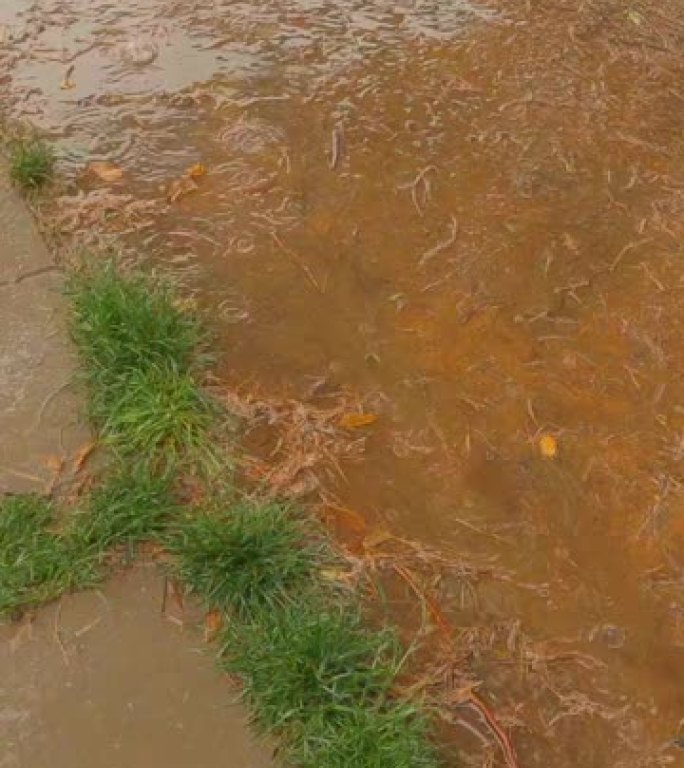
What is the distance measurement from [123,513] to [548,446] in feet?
3.80

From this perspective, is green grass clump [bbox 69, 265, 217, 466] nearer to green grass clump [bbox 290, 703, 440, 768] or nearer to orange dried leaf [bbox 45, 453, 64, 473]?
orange dried leaf [bbox 45, 453, 64, 473]

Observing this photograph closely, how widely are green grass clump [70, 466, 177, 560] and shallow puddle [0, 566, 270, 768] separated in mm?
133

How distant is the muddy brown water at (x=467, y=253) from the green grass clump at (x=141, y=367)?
0.17 m

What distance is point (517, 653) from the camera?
2590 mm

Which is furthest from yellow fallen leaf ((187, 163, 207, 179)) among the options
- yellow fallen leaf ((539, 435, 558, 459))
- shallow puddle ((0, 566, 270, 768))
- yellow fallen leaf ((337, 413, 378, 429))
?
shallow puddle ((0, 566, 270, 768))

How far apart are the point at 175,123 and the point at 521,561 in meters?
2.20

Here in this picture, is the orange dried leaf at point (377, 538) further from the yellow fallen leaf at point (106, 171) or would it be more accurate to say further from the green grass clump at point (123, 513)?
the yellow fallen leaf at point (106, 171)

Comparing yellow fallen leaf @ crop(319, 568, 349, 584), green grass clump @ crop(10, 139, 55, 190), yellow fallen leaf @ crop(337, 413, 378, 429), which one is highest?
green grass clump @ crop(10, 139, 55, 190)

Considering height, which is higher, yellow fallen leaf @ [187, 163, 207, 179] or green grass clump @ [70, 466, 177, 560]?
yellow fallen leaf @ [187, 163, 207, 179]

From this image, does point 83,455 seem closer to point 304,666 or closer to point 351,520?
point 351,520

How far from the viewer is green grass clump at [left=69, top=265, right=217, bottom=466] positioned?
2.96m

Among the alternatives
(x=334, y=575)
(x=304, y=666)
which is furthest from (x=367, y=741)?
(x=334, y=575)

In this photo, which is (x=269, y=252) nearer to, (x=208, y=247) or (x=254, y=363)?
(x=208, y=247)

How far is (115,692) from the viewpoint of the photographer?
8.13ft
